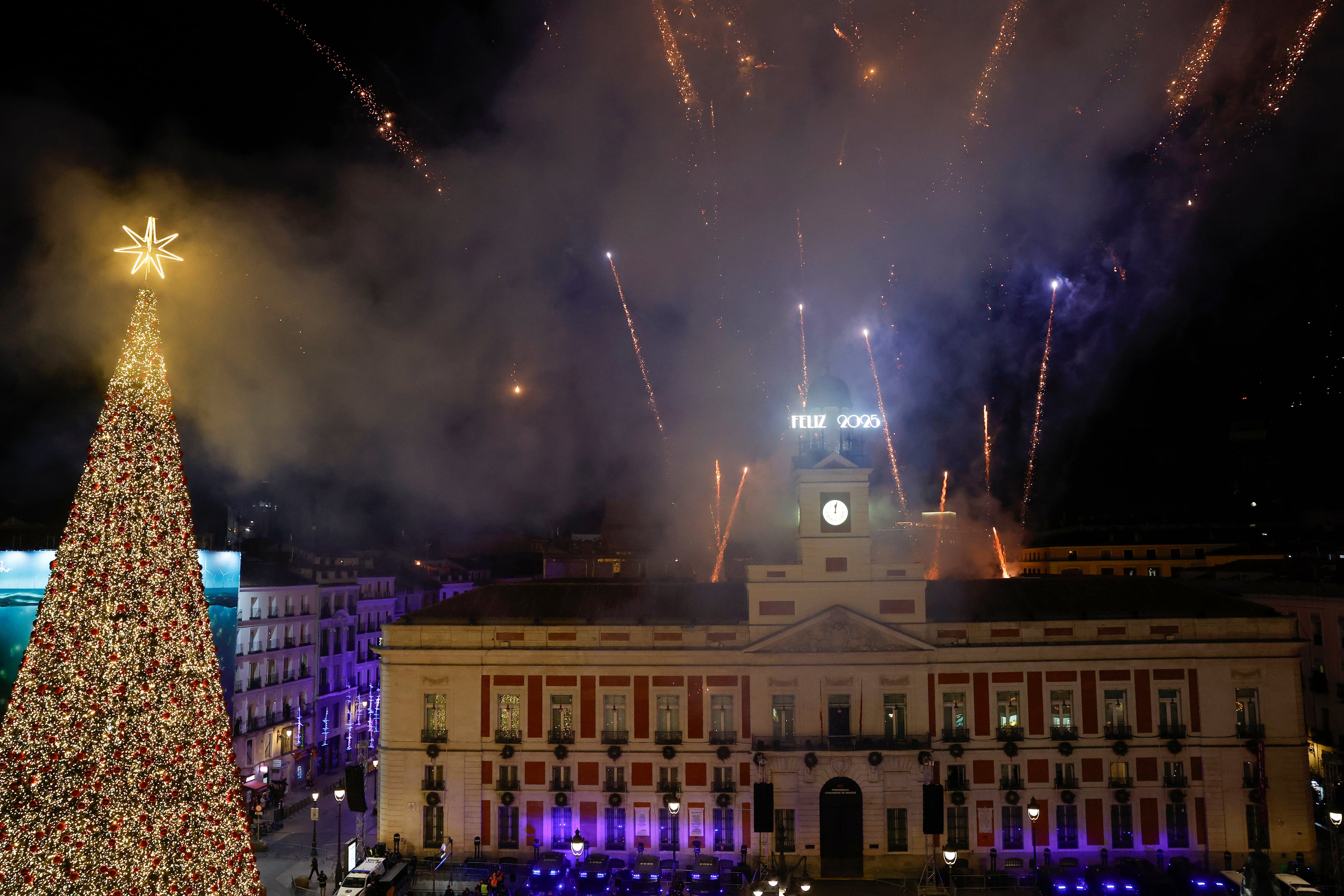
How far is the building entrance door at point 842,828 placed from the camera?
33688 mm

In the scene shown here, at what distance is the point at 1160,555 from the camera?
68750 millimetres

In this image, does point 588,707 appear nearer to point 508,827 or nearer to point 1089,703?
point 508,827

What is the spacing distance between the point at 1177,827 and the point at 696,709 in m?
20.0

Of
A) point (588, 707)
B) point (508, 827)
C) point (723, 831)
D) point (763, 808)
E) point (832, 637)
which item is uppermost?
point (832, 637)

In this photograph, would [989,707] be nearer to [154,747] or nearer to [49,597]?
[154,747]

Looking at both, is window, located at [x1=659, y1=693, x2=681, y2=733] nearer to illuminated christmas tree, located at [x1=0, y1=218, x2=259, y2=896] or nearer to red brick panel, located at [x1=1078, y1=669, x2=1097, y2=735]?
red brick panel, located at [x1=1078, y1=669, x2=1097, y2=735]

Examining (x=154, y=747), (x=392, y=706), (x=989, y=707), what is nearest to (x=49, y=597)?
(x=154, y=747)

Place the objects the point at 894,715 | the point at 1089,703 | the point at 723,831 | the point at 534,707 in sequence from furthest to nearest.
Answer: the point at 534,707, the point at 894,715, the point at 1089,703, the point at 723,831

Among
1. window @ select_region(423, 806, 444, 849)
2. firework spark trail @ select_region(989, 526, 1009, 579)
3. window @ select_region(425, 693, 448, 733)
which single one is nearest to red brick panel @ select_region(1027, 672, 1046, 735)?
window @ select_region(425, 693, 448, 733)

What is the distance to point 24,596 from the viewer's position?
107ft

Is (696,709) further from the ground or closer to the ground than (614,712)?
further from the ground

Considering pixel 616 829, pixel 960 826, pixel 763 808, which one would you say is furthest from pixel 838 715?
pixel 616 829

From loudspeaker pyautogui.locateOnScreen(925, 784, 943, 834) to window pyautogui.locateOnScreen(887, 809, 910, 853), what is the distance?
348 centimetres

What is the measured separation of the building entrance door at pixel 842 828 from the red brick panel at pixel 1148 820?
37.1 ft
